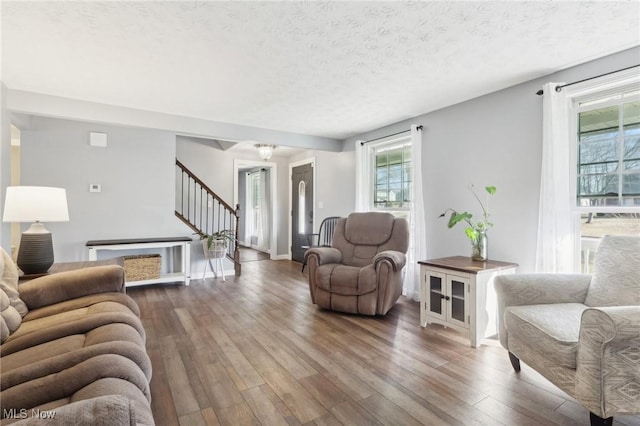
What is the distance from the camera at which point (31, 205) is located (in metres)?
2.17

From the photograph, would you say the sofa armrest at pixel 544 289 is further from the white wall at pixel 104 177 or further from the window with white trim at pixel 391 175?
the white wall at pixel 104 177

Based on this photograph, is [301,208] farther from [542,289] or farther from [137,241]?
[542,289]

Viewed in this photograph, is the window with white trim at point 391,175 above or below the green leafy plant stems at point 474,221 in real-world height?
above

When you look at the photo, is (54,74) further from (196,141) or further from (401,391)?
(401,391)

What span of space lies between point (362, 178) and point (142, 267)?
3371 mm

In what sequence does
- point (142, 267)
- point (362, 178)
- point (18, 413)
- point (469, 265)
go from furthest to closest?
point (362, 178) < point (142, 267) < point (469, 265) < point (18, 413)

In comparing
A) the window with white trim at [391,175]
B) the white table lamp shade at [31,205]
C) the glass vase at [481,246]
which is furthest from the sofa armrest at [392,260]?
the white table lamp shade at [31,205]

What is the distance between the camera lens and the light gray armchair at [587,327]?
1.38 m

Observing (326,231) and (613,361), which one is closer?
(613,361)

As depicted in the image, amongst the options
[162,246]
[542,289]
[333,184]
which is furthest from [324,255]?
[162,246]

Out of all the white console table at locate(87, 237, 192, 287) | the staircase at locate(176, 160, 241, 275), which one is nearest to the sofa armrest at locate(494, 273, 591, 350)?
the white console table at locate(87, 237, 192, 287)

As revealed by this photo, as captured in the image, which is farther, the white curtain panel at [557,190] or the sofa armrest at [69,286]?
the white curtain panel at [557,190]

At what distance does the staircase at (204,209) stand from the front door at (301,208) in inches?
55.3

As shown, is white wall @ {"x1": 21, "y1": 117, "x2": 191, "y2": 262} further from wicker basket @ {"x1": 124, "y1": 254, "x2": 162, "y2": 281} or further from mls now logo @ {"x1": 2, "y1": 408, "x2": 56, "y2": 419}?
mls now logo @ {"x1": 2, "y1": 408, "x2": 56, "y2": 419}
